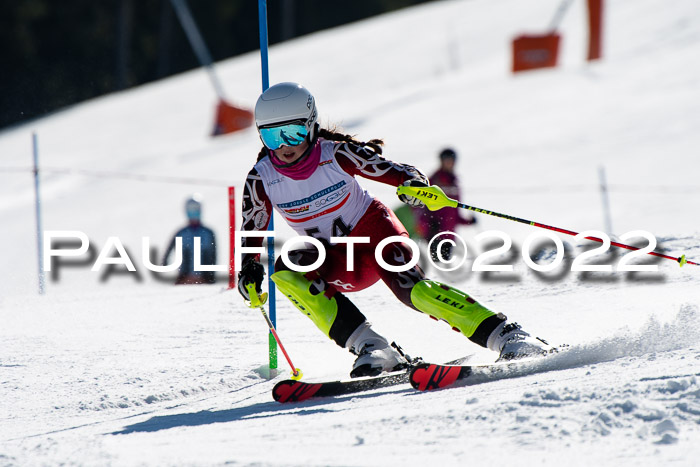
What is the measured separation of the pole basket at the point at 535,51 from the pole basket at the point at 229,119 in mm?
6223

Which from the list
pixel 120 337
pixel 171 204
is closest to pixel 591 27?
pixel 171 204

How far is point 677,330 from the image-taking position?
4242mm

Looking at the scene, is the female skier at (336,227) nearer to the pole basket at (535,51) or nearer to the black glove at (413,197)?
the black glove at (413,197)

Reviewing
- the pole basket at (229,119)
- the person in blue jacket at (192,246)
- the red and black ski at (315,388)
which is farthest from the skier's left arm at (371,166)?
the pole basket at (229,119)

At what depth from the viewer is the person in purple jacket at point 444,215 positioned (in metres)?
8.42

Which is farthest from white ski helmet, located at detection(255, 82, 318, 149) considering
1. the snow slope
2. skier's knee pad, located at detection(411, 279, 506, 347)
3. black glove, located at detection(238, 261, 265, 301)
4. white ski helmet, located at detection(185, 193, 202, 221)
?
white ski helmet, located at detection(185, 193, 202, 221)

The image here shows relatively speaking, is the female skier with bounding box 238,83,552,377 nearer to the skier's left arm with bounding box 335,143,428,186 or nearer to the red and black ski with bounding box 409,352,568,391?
the skier's left arm with bounding box 335,143,428,186

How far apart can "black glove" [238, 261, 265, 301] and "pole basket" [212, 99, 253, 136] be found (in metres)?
16.6

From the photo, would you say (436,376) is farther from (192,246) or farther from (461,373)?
(192,246)

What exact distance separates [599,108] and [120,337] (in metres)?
11.6

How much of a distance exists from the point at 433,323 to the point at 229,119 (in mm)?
15733

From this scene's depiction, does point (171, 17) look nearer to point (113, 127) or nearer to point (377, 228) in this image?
point (113, 127)

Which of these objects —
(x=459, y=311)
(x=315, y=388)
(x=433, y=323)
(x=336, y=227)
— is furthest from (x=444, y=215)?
(x=315, y=388)

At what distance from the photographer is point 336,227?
455cm
